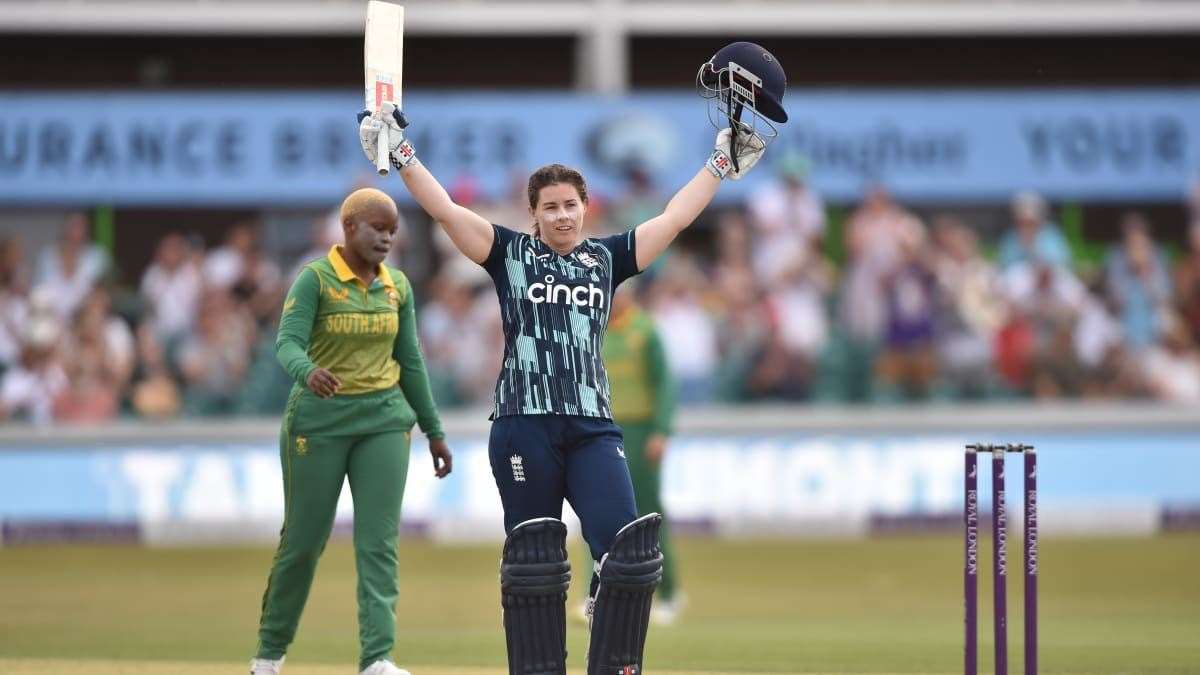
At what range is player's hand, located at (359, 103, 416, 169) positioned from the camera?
6.84 metres

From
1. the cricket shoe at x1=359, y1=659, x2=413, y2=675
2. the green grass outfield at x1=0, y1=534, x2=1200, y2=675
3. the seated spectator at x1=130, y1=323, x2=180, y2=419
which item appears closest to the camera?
the cricket shoe at x1=359, y1=659, x2=413, y2=675

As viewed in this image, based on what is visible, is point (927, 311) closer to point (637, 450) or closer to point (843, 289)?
point (843, 289)

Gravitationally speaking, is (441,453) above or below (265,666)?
above

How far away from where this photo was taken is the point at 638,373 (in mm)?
11977

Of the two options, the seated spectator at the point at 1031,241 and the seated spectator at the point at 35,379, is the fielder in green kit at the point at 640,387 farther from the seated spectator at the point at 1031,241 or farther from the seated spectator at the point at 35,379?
the seated spectator at the point at 1031,241

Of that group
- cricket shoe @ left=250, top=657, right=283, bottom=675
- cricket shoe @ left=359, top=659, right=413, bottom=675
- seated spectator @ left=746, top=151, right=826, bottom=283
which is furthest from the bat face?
seated spectator @ left=746, top=151, right=826, bottom=283

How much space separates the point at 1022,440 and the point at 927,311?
166cm

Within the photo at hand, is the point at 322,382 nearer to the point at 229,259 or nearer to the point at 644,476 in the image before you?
the point at 644,476

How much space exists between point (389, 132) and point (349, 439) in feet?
5.64

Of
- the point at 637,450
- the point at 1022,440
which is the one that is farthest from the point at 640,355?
the point at 1022,440

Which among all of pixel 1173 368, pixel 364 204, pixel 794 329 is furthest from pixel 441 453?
pixel 1173 368

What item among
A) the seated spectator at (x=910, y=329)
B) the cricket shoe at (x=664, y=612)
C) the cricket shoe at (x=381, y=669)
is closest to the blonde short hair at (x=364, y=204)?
the cricket shoe at (x=381, y=669)

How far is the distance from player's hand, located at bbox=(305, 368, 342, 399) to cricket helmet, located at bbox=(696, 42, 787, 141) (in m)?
1.85

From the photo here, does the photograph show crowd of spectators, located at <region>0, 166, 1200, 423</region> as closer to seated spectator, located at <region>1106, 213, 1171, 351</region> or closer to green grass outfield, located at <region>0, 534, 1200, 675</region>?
seated spectator, located at <region>1106, 213, 1171, 351</region>
